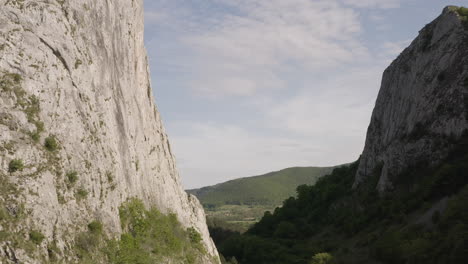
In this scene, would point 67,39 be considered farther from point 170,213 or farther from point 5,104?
point 170,213

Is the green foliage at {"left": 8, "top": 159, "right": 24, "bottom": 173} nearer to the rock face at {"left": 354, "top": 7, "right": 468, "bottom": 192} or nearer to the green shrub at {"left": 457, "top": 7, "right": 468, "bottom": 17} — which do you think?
the rock face at {"left": 354, "top": 7, "right": 468, "bottom": 192}

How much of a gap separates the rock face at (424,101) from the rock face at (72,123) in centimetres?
3452

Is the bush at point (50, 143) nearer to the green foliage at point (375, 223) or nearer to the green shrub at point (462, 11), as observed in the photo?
the green foliage at point (375, 223)

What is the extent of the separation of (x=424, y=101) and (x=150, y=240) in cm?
4589

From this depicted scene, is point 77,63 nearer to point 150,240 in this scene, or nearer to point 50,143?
point 50,143

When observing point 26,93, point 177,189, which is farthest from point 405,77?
point 26,93

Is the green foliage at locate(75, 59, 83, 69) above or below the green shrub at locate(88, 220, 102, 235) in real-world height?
above

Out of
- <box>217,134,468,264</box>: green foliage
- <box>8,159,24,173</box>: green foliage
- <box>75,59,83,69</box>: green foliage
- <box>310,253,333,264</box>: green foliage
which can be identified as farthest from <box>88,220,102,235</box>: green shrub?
<box>310,253,333,264</box>: green foliage

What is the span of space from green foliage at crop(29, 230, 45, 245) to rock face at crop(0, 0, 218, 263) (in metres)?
0.45

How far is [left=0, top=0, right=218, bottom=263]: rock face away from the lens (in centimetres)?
2572

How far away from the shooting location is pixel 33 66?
29984 millimetres

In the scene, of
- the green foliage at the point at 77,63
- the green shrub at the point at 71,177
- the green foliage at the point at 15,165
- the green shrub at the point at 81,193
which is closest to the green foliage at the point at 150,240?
the green shrub at the point at 81,193

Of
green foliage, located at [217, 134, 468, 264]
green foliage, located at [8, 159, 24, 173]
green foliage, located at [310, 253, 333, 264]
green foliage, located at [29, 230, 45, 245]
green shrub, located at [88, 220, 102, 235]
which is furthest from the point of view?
green foliage, located at [310, 253, 333, 264]

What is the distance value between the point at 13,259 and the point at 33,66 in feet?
52.9
